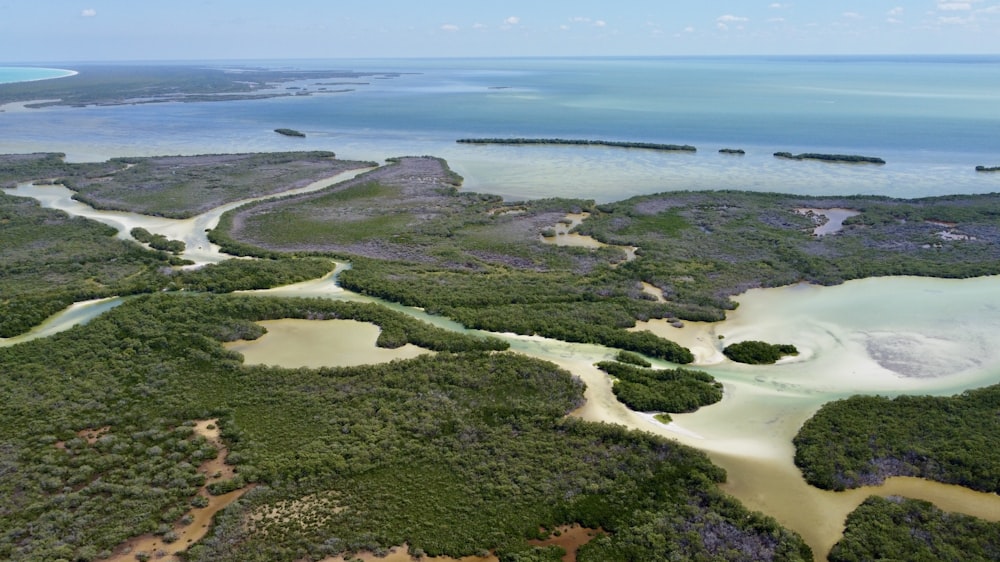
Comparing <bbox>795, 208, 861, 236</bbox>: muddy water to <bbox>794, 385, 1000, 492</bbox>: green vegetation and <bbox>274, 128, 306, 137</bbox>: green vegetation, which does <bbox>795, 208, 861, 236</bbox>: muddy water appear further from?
<bbox>274, 128, 306, 137</bbox>: green vegetation

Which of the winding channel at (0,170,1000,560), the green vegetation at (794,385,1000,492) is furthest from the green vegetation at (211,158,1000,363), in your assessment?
the green vegetation at (794,385,1000,492)

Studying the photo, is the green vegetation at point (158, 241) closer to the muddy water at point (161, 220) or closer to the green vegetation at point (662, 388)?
the muddy water at point (161, 220)

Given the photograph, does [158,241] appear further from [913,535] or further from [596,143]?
[596,143]

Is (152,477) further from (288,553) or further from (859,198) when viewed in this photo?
(859,198)

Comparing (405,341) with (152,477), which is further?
(405,341)

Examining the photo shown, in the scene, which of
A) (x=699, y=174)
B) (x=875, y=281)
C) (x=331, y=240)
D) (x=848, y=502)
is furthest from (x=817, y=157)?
(x=848, y=502)

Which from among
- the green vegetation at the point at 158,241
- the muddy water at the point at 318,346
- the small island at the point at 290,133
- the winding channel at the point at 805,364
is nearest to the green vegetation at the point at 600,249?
the winding channel at the point at 805,364

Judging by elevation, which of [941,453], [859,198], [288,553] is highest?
[859,198]
